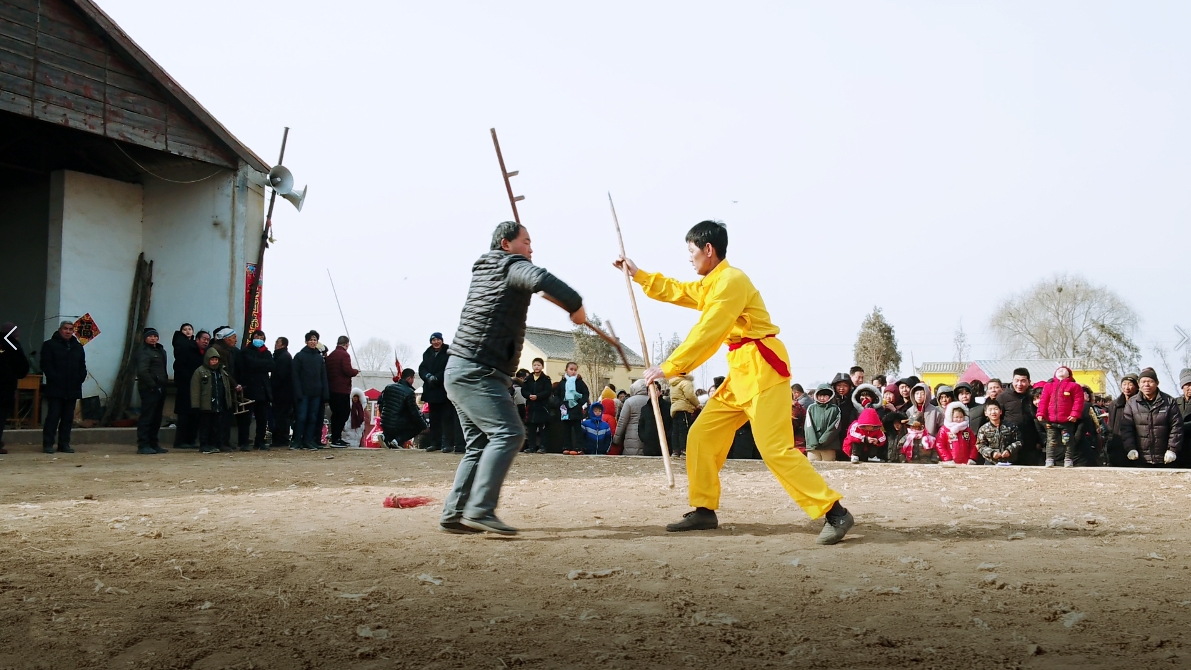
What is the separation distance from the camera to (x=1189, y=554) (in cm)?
482

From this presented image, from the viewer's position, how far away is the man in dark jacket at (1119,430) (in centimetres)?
1223

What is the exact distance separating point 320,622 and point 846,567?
8.05 ft

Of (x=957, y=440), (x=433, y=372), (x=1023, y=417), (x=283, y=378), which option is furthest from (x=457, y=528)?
(x=283, y=378)

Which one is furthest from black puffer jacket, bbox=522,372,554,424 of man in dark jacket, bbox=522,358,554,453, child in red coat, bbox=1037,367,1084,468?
child in red coat, bbox=1037,367,1084,468

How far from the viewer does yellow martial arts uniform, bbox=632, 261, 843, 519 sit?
208 inches

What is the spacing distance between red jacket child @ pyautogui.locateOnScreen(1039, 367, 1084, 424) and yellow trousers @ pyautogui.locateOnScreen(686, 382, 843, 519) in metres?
7.88

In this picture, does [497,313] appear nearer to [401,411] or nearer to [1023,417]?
[1023,417]

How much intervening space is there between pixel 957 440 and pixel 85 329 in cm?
1412

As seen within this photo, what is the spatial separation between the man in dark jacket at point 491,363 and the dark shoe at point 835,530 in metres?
1.76

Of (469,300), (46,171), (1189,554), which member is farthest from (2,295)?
(1189,554)

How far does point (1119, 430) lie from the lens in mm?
12219

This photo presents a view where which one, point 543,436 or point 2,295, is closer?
point 543,436

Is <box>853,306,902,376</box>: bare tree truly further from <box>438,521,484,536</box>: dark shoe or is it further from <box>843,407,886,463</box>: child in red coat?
<box>438,521,484,536</box>: dark shoe

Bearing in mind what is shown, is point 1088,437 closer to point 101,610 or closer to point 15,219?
point 101,610
